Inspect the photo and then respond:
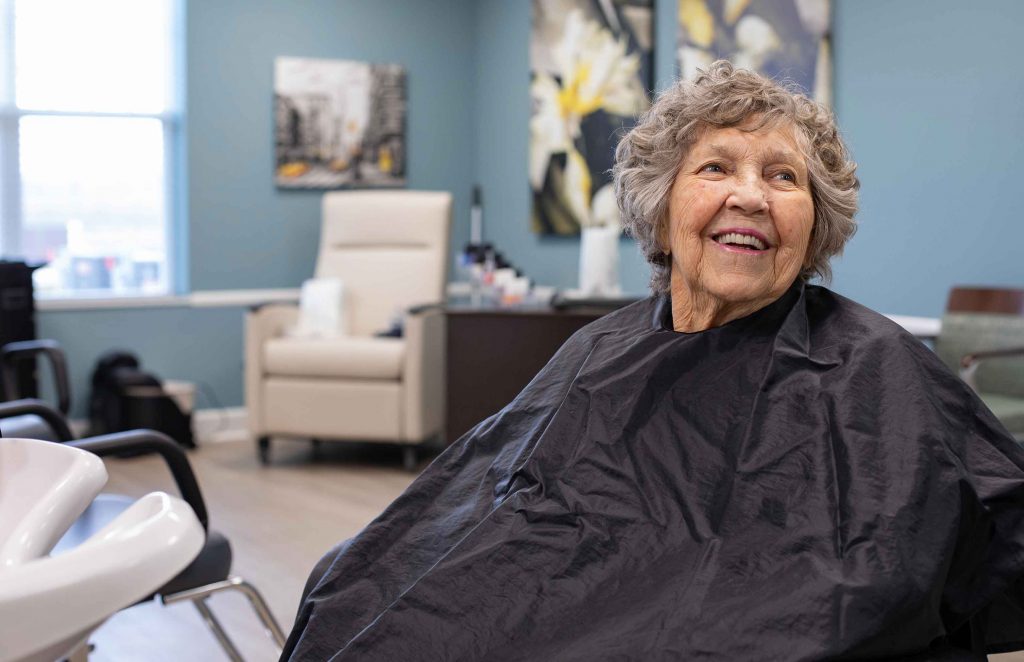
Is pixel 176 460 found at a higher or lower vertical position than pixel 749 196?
lower

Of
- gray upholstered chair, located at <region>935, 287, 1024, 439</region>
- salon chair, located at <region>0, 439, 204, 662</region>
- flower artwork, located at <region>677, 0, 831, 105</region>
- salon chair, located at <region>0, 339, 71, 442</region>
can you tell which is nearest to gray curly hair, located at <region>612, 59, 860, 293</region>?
salon chair, located at <region>0, 439, 204, 662</region>

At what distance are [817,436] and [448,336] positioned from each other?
3.10 meters

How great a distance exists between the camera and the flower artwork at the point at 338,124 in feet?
18.4

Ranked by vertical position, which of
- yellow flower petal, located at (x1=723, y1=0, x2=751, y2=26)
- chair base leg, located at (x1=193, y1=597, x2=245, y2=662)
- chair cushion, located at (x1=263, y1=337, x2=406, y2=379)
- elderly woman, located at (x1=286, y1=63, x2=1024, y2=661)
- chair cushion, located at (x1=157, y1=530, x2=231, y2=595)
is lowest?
chair base leg, located at (x1=193, y1=597, x2=245, y2=662)

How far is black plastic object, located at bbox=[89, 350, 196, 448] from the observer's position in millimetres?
4949

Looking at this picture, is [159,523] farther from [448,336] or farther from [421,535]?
[448,336]

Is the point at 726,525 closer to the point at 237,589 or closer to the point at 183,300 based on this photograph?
the point at 237,589

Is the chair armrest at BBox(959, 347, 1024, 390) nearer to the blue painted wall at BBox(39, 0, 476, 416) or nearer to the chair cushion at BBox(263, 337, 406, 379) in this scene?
the chair cushion at BBox(263, 337, 406, 379)

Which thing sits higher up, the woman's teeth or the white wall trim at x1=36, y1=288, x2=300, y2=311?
the woman's teeth

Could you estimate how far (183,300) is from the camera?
541cm

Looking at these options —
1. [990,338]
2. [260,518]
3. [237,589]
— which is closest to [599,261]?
[990,338]

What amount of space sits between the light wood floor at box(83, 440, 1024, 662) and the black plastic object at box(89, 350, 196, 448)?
0.16 m

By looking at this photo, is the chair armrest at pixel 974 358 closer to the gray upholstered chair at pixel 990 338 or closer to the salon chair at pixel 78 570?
Answer: the gray upholstered chair at pixel 990 338

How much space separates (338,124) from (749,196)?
4437mm
